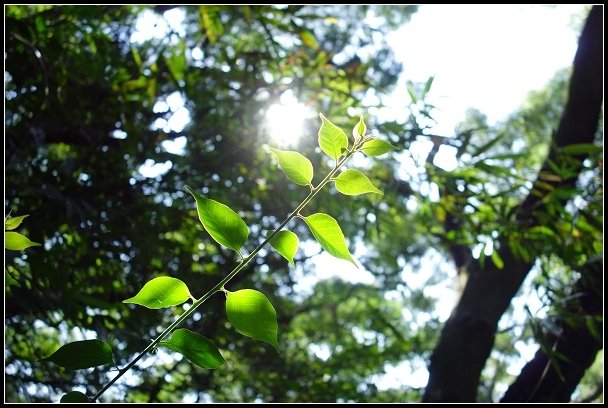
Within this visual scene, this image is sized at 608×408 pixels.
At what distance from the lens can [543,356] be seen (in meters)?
2.28

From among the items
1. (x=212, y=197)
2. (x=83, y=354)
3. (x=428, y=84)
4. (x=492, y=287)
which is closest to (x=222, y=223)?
(x=83, y=354)

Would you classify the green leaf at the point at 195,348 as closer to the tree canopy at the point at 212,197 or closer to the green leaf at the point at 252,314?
the green leaf at the point at 252,314

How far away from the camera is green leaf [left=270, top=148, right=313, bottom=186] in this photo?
57 centimetres

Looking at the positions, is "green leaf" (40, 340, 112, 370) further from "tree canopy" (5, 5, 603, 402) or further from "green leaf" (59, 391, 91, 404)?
"tree canopy" (5, 5, 603, 402)

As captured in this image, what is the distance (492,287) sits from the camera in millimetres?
2793

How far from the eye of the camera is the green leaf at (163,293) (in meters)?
0.53

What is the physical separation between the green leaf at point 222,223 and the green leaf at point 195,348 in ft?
0.32

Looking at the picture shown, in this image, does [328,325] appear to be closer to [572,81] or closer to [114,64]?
[572,81]

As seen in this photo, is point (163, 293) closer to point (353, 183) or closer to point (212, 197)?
point (353, 183)

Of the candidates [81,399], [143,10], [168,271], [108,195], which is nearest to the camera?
[81,399]

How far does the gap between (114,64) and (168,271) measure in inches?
34.6

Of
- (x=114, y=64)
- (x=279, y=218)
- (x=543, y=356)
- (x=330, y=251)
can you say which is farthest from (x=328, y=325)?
(x=330, y=251)

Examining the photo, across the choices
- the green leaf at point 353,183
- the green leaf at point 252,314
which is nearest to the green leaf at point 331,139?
the green leaf at point 353,183

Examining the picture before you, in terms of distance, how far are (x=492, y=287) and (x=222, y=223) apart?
2.53 meters
